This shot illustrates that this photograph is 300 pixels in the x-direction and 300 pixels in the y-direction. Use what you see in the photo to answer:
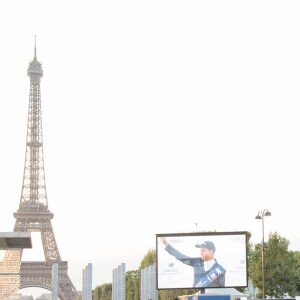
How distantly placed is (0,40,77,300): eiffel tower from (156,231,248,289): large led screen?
185 feet

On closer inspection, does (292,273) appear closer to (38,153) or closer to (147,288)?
(147,288)

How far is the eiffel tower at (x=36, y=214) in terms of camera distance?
10181 centimetres

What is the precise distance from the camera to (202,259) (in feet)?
145

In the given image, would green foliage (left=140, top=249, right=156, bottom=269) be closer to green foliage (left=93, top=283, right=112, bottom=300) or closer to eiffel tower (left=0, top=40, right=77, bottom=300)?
eiffel tower (left=0, top=40, right=77, bottom=300)

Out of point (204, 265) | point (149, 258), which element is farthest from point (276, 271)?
point (149, 258)

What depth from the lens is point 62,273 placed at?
100750 millimetres

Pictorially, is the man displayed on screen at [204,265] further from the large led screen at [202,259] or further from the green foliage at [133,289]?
the green foliage at [133,289]

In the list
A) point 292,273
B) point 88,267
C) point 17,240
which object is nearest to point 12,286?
point 17,240

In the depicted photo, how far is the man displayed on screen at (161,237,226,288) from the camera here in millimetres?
43938

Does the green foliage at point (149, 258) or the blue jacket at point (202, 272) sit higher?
the green foliage at point (149, 258)

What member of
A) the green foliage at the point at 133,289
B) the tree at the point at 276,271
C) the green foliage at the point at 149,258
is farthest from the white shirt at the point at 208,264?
the green foliage at the point at 133,289

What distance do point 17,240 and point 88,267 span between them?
2913 cm

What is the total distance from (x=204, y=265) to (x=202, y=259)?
32cm

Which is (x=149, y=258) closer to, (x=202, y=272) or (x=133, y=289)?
(x=133, y=289)
